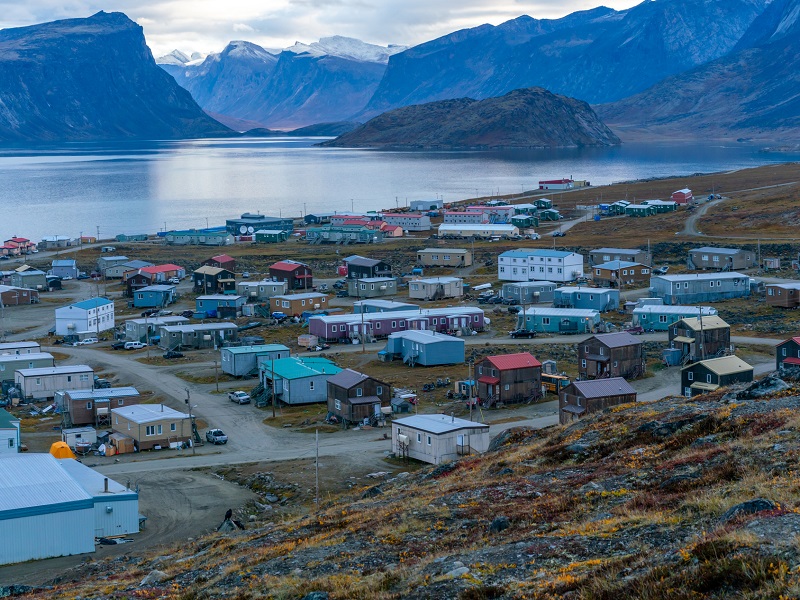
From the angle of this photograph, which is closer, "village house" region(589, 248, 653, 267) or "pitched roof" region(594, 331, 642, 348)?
"pitched roof" region(594, 331, 642, 348)

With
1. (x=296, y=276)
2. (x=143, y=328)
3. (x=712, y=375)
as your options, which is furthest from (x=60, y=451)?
(x=296, y=276)

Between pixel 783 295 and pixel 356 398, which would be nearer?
pixel 356 398

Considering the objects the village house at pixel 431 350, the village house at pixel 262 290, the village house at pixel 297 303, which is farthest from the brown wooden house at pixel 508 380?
the village house at pixel 262 290

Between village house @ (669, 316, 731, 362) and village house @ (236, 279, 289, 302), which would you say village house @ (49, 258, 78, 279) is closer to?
village house @ (236, 279, 289, 302)

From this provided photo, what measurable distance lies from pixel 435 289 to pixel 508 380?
23962 millimetres

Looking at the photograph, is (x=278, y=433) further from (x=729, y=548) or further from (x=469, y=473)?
(x=729, y=548)

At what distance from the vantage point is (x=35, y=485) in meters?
23.3

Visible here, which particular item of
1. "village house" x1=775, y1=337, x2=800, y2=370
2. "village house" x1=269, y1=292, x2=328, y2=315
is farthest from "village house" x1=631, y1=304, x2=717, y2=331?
"village house" x1=269, y1=292, x2=328, y2=315

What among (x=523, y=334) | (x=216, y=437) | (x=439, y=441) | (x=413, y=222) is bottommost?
(x=216, y=437)

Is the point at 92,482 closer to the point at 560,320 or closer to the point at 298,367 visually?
the point at 298,367

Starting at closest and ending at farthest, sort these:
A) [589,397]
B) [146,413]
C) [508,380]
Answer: [589,397] → [146,413] → [508,380]

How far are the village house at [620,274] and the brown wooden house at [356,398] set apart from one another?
3054cm

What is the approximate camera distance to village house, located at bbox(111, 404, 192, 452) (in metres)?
32.0

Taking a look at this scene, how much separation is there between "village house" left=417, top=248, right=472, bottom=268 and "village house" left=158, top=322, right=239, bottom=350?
27358mm
